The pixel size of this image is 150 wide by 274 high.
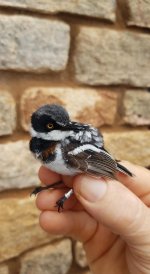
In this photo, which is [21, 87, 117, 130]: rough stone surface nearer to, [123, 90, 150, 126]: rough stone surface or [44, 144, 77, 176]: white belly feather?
[123, 90, 150, 126]: rough stone surface

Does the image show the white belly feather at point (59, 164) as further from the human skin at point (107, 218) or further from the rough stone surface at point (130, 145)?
the rough stone surface at point (130, 145)

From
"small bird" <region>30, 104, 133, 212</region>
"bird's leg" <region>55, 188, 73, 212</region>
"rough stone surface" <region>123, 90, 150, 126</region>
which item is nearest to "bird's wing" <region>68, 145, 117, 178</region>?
"small bird" <region>30, 104, 133, 212</region>

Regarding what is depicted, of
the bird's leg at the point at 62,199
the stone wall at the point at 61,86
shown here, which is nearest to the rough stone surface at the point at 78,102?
the stone wall at the point at 61,86

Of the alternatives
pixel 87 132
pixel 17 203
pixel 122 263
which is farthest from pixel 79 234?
pixel 87 132

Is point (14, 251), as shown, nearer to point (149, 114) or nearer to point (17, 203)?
point (17, 203)

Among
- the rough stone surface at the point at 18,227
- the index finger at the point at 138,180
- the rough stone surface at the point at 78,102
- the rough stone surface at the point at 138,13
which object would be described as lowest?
the rough stone surface at the point at 18,227

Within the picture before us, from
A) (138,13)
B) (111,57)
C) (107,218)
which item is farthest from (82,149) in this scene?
(138,13)
